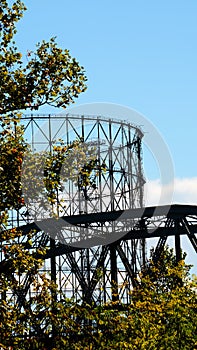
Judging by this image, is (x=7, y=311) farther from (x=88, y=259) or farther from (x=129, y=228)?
(x=88, y=259)

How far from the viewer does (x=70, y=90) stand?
89.7ft

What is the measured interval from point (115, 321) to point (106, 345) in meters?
0.85

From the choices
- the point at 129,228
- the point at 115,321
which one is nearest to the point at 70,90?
the point at 115,321

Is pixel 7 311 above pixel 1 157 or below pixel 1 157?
below

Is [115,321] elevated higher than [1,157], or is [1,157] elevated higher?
[1,157]

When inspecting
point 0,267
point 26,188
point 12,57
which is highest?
point 12,57

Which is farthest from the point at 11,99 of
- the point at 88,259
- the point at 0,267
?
the point at 88,259

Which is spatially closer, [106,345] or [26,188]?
[26,188]

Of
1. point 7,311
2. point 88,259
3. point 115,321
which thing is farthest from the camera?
point 88,259

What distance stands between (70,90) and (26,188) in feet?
10.5

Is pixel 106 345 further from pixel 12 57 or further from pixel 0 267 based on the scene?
pixel 12 57

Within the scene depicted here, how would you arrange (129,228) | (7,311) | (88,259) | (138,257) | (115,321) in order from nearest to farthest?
1. (7,311)
2. (115,321)
3. (129,228)
4. (88,259)
5. (138,257)

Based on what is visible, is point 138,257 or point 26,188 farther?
point 138,257

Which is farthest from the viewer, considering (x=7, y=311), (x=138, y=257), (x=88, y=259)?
(x=138, y=257)
